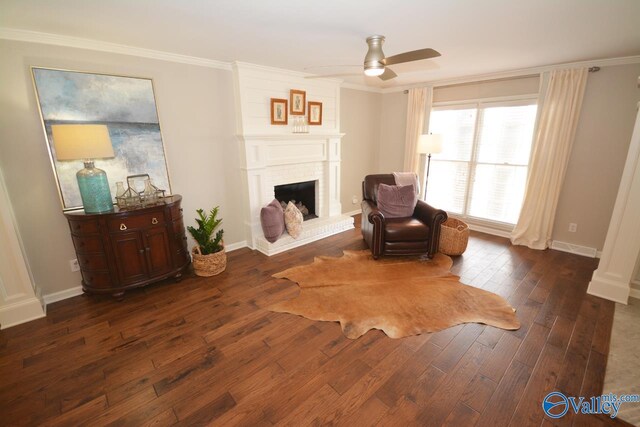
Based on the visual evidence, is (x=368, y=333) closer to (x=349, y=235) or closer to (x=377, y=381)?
(x=377, y=381)

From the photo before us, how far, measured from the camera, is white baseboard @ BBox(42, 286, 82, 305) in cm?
277

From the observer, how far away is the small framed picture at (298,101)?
4052mm

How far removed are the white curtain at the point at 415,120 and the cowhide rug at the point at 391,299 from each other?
7.59 ft

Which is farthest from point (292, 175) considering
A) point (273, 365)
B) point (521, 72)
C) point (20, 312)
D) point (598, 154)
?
point (598, 154)

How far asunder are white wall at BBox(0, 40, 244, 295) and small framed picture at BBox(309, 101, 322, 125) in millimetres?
1253

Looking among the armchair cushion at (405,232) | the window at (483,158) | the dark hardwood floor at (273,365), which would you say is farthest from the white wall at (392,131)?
the dark hardwood floor at (273,365)

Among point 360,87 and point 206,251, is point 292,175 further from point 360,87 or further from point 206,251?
→ point 360,87

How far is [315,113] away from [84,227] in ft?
10.8

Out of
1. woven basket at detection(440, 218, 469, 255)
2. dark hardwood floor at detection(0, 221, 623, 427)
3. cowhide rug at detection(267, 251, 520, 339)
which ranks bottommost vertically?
dark hardwood floor at detection(0, 221, 623, 427)

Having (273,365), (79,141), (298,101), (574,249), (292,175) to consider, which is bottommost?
(273,365)

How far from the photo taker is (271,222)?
3789 mm

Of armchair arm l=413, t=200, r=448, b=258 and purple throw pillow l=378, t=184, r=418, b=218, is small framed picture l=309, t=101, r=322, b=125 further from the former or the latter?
armchair arm l=413, t=200, r=448, b=258

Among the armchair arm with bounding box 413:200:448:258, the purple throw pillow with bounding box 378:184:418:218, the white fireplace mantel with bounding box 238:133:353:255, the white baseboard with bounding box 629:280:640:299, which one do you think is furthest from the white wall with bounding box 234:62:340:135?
the white baseboard with bounding box 629:280:640:299

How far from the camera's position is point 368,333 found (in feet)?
7.57
